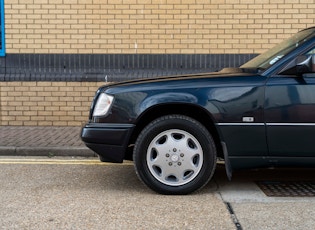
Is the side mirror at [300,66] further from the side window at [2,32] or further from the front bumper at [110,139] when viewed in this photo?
the side window at [2,32]

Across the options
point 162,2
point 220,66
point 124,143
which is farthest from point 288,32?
point 124,143

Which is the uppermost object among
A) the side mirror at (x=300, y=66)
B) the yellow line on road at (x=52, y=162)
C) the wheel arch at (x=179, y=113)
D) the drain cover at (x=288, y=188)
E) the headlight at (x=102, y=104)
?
the side mirror at (x=300, y=66)

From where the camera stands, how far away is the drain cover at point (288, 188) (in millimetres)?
4820

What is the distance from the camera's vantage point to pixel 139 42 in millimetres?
8703

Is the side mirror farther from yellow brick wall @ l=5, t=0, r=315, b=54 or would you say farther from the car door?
yellow brick wall @ l=5, t=0, r=315, b=54

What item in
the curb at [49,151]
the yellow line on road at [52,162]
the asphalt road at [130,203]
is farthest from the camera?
the curb at [49,151]

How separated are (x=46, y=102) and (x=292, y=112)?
5.52 metres

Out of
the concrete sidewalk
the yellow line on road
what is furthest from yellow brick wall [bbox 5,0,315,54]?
the yellow line on road

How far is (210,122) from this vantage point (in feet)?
15.6

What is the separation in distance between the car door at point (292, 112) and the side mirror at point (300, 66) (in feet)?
0.19

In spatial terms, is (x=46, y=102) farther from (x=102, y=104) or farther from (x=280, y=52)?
(x=280, y=52)

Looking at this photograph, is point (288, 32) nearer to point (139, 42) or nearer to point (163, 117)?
point (139, 42)

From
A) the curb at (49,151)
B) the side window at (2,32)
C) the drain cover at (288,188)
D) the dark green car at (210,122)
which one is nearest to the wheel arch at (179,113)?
the dark green car at (210,122)

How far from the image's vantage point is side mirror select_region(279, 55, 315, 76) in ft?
14.4
